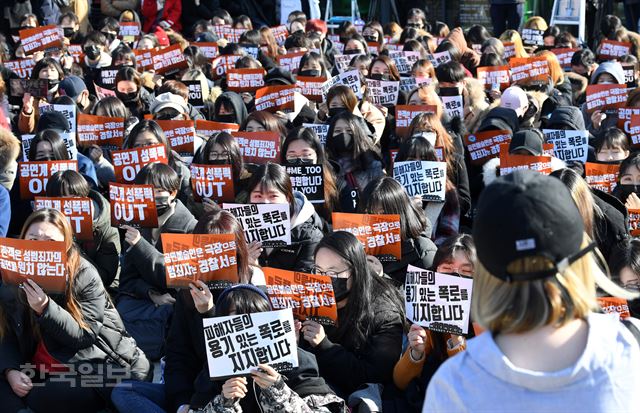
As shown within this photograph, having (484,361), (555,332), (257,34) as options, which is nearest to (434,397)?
(484,361)

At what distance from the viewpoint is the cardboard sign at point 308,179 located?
685cm

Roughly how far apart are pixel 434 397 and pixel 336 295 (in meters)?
2.86

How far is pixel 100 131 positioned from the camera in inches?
350

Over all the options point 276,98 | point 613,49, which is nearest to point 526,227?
point 276,98

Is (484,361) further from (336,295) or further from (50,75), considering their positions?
(50,75)

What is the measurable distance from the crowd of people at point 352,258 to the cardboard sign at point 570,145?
6.3 inches

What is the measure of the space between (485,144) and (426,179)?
1.80 m

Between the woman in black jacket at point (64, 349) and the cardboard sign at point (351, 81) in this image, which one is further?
the cardboard sign at point (351, 81)

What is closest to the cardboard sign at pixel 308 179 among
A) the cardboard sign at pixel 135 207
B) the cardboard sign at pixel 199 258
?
the cardboard sign at pixel 135 207

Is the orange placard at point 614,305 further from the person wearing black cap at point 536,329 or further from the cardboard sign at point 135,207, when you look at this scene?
the cardboard sign at point 135,207

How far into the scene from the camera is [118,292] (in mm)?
6445

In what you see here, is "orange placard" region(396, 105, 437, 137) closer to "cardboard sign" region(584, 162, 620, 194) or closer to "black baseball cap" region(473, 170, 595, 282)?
"cardboard sign" region(584, 162, 620, 194)

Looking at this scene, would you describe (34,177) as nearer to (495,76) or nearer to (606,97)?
(606,97)

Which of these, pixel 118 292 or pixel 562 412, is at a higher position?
pixel 562 412
